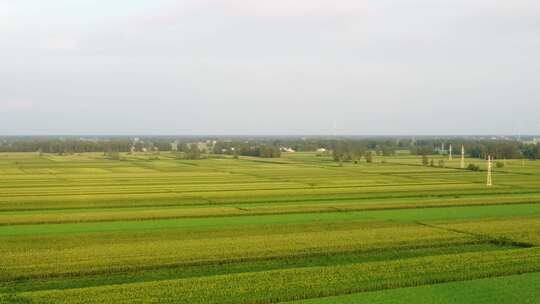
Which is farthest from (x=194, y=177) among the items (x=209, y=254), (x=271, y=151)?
(x=271, y=151)

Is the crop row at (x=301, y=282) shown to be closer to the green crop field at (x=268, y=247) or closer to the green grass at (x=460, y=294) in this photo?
the green crop field at (x=268, y=247)

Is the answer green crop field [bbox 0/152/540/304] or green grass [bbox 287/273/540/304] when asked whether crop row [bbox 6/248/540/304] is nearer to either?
green crop field [bbox 0/152/540/304]

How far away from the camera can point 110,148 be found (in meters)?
186

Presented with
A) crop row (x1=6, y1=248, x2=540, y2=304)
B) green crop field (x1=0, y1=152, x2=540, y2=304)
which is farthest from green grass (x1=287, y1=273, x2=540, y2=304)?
crop row (x1=6, y1=248, x2=540, y2=304)

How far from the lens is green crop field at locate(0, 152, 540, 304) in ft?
62.0

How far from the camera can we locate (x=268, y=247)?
26359 millimetres

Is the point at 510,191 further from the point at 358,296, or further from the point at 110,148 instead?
the point at 110,148

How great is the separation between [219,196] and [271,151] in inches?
3661

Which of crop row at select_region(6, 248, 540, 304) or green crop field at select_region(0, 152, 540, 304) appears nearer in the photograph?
crop row at select_region(6, 248, 540, 304)

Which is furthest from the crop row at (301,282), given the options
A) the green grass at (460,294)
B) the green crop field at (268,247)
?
the green grass at (460,294)

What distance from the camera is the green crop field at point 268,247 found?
1891 cm

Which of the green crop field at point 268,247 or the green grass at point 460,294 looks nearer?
the green grass at point 460,294

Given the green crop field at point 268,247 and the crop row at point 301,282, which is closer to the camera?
the crop row at point 301,282

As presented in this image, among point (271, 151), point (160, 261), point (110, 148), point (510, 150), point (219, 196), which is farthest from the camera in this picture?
point (110, 148)
